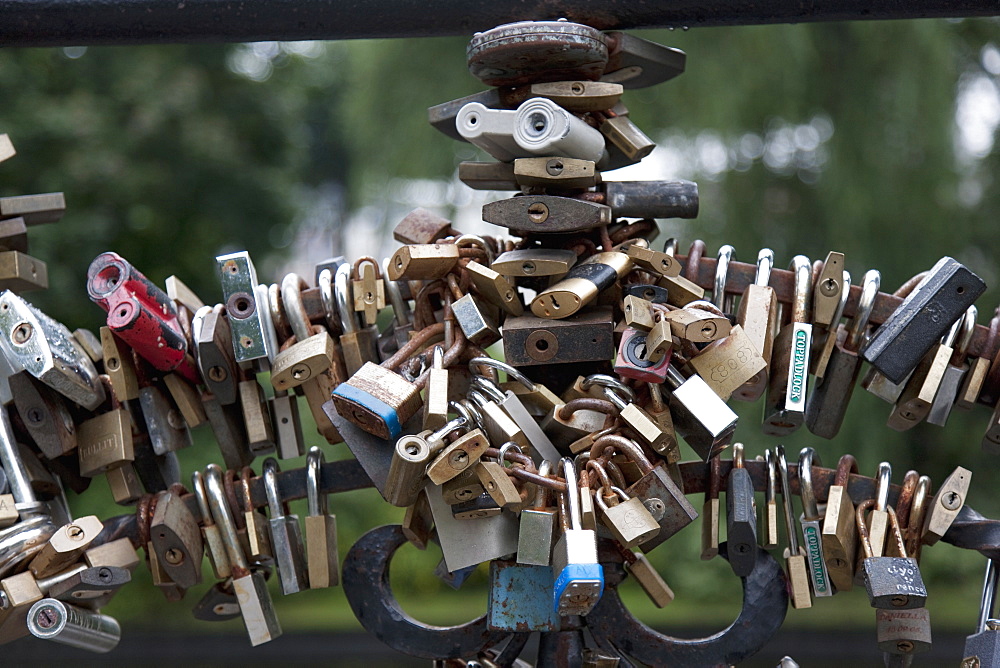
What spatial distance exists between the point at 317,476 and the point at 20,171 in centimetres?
402

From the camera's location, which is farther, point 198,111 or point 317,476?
point 198,111

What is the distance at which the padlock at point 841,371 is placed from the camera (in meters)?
0.84

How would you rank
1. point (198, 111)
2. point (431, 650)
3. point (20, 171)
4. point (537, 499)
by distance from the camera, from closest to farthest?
point (537, 499) → point (431, 650) → point (20, 171) → point (198, 111)

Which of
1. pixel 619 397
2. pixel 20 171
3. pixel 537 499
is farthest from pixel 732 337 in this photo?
pixel 20 171

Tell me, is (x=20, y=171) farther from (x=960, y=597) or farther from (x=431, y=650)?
(x=960, y=597)

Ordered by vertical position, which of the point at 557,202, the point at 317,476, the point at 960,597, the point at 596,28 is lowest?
the point at 960,597

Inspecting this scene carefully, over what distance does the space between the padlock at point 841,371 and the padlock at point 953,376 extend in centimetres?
7

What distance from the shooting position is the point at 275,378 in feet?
2.71

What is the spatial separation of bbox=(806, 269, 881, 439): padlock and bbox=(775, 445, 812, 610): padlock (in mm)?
56

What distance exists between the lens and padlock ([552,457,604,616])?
0.68 metres

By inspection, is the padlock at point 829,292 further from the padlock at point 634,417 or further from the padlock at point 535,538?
the padlock at point 535,538

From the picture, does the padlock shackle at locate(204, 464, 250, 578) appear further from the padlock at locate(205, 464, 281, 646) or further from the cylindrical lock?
the cylindrical lock

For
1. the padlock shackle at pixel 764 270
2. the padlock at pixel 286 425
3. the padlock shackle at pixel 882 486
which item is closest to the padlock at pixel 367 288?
the padlock at pixel 286 425

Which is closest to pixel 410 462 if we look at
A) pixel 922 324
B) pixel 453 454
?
pixel 453 454
